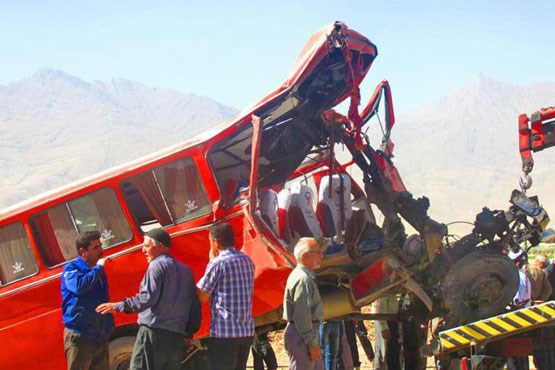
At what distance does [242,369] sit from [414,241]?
266 centimetres

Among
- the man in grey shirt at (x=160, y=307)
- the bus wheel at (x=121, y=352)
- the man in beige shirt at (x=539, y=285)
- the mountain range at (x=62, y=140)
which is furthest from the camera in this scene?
the mountain range at (x=62, y=140)

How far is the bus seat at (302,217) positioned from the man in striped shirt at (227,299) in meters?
2.00

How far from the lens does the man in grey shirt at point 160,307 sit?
589cm

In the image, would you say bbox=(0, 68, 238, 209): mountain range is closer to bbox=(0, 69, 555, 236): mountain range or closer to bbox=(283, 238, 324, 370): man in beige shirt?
bbox=(0, 69, 555, 236): mountain range

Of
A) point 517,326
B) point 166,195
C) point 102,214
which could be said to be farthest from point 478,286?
point 102,214

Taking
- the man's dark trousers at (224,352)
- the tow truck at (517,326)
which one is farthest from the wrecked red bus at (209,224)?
the man's dark trousers at (224,352)

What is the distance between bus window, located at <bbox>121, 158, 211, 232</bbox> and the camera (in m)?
7.78

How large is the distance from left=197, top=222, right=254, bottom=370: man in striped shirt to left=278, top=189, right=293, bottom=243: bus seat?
1.93 m

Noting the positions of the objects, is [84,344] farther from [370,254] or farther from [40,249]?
[370,254]

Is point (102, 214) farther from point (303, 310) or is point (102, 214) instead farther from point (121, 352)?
point (303, 310)

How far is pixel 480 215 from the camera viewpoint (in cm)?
838

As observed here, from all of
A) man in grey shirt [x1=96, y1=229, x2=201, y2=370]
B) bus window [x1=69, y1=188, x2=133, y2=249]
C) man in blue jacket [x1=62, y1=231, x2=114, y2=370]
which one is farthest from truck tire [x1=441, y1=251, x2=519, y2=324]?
man in blue jacket [x1=62, y1=231, x2=114, y2=370]

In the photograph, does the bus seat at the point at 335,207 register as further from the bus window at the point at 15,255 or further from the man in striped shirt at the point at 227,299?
the bus window at the point at 15,255

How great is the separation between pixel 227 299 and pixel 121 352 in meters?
2.16
